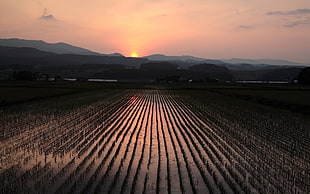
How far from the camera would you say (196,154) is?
9.84m

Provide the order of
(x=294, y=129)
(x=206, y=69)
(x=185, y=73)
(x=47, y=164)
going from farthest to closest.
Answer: (x=206, y=69), (x=185, y=73), (x=294, y=129), (x=47, y=164)

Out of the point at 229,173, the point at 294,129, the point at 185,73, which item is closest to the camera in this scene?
the point at 229,173

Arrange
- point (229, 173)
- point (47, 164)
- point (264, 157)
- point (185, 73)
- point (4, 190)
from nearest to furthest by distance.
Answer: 1. point (4, 190)
2. point (229, 173)
3. point (47, 164)
4. point (264, 157)
5. point (185, 73)

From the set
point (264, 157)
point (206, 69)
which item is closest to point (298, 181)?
point (264, 157)

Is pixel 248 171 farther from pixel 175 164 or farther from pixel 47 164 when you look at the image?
pixel 47 164

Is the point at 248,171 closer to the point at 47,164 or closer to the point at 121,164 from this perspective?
the point at 121,164

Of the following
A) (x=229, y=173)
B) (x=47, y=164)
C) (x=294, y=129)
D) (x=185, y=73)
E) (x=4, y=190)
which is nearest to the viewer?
(x=4, y=190)

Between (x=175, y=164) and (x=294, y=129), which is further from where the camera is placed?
(x=294, y=129)

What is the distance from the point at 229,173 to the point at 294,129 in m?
8.53

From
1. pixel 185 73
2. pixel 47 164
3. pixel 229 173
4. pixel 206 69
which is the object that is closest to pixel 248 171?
pixel 229 173

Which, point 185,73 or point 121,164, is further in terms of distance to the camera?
point 185,73

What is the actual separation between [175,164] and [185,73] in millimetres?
145567

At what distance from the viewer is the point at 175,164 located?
857 cm

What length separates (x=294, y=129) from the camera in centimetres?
1480
